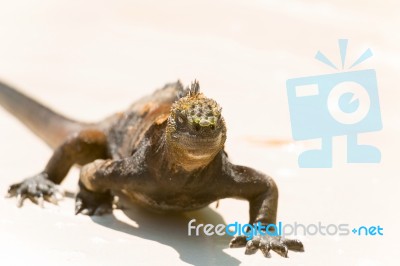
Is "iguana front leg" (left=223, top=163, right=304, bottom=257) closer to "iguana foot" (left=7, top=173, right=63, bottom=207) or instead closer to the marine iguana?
the marine iguana

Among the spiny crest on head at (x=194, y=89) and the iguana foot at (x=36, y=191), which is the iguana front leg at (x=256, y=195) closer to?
the spiny crest on head at (x=194, y=89)

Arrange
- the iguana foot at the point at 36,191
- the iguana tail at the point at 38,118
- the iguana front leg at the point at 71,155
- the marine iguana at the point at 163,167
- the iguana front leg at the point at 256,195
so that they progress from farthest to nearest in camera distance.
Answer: the iguana tail at the point at 38,118 < the iguana front leg at the point at 71,155 < the iguana foot at the point at 36,191 < the iguana front leg at the point at 256,195 < the marine iguana at the point at 163,167

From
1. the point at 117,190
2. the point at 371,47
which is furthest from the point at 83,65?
the point at 117,190

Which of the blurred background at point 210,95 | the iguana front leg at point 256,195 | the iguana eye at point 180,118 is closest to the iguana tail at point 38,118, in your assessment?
the blurred background at point 210,95

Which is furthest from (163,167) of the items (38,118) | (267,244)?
(38,118)

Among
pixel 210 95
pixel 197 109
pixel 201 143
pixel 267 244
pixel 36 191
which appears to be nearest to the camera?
pixel 201 143

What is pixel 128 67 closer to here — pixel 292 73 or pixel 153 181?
pixel 292 73

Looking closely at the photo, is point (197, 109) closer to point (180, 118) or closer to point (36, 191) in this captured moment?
point (180, 118)

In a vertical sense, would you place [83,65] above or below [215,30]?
below
